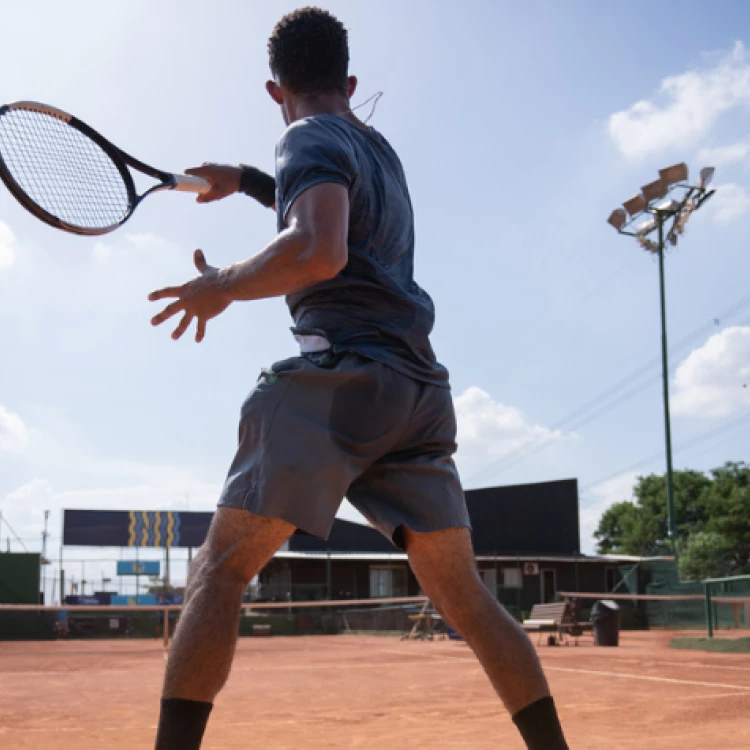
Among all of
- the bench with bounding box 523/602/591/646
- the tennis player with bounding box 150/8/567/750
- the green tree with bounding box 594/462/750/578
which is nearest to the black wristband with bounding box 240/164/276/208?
the tennis player with bounding box 150/8/567/750

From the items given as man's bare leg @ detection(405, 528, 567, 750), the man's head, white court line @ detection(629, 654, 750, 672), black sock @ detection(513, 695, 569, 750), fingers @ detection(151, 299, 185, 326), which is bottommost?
white court line @ detection(629, 654, 750, 672)

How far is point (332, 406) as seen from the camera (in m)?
2.32

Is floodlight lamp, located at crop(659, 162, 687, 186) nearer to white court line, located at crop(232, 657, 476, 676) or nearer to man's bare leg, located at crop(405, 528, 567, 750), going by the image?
white court line, located at crop(232, 657, 476, 676)

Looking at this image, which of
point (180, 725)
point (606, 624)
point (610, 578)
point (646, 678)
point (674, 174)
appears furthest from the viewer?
point (610, 578)

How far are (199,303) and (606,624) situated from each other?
1529 cm

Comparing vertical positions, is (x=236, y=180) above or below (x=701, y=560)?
above

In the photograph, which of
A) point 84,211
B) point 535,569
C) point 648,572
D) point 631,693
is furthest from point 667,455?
point 84,211

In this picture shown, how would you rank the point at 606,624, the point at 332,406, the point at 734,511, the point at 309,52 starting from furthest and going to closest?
the point at 734,511
the point at 606,624
the point at 309,52
the point at 332,406

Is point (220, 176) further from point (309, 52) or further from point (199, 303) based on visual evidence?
point (199, 303)

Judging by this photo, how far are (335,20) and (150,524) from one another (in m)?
36.7

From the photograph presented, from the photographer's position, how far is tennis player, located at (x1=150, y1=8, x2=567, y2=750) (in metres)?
2.20

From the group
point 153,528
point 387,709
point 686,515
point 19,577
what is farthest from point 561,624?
point 686,515

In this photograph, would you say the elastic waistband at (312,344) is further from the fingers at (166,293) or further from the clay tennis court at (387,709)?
the clay tennis court at (387,709)

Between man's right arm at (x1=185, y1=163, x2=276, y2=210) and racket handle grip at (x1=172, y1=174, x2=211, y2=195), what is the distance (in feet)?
0.04
